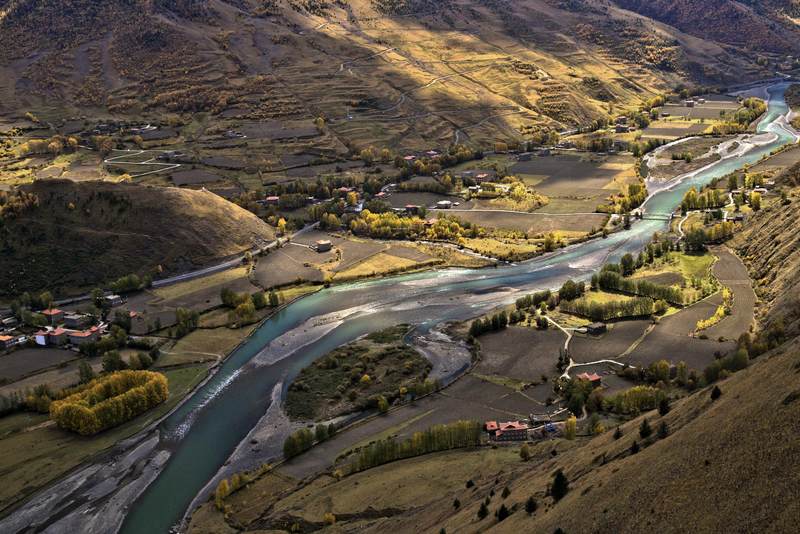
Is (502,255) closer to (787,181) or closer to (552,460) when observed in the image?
(787,181)

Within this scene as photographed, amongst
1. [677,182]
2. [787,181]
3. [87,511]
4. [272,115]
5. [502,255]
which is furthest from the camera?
[272,115]

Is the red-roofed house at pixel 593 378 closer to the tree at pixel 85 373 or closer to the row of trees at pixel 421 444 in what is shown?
the row of trees at pixel 421 444

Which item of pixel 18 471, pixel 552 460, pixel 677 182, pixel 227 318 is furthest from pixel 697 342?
pixel 677 182

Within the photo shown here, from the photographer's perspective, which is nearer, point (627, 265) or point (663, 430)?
point (663, 430)

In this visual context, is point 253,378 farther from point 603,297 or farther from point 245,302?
point 603,297

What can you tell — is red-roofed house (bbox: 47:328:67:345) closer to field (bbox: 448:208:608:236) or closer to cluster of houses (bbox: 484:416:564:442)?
cluster of houses (bbox: 484:416:564:442)

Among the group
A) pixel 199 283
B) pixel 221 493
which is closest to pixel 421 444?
pixel 221 493

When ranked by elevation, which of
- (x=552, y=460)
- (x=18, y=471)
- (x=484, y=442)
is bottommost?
(x=18, y=471)
